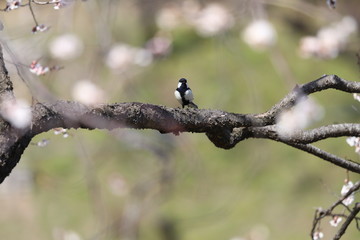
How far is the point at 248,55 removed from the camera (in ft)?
28.2

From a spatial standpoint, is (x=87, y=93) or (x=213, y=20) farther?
(x=213, y=20)

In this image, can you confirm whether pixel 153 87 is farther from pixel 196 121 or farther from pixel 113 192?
pixel 196 121

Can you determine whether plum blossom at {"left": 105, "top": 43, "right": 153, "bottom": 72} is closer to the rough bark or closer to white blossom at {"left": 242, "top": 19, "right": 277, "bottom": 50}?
white blossom at {"left": 242, "top": 19, "right": 277, "bottom": 50}

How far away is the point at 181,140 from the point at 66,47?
1.90 metres

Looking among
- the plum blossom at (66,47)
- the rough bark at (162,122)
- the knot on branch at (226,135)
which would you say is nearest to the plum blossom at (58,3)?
the rough bark at (162,122)

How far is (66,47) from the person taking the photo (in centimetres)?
781

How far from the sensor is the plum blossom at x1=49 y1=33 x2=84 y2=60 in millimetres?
7508

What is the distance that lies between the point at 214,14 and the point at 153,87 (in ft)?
4.44

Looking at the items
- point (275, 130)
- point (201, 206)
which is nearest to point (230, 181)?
point (201, 206)

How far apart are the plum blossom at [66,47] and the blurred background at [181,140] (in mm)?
21

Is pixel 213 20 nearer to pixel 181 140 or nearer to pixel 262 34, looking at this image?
pixel 262 34

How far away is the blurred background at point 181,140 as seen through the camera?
23.0 ft

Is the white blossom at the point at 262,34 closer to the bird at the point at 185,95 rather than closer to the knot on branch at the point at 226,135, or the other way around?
the bird at the point at 185,95

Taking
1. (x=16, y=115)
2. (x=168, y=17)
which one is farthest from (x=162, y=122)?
(x=168, y=17)
